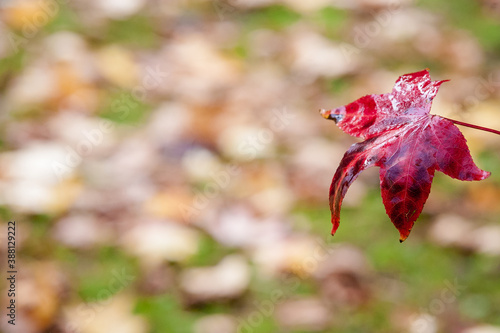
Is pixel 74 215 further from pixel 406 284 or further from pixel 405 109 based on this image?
pixel 405 109

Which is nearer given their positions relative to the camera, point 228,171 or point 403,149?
point 403,149

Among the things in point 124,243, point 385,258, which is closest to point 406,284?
point 385,258

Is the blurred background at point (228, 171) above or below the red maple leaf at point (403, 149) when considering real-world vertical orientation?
below

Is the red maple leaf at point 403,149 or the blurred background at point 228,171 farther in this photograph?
the blurred background at point 228,171

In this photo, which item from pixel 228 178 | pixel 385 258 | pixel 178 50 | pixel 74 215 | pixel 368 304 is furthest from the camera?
pixel 178 50

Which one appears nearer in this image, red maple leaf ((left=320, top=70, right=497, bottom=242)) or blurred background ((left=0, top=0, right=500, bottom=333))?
→ red maple leaf ((left=320, top=70, right=497, bottom=242))
